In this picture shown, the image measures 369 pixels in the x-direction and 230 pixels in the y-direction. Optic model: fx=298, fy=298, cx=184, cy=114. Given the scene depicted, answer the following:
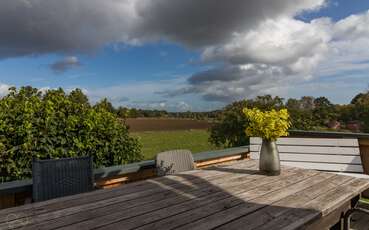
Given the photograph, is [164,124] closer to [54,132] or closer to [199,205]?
[54,132]

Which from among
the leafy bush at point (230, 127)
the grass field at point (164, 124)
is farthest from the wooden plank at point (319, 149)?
the grass field at point (164, 124)

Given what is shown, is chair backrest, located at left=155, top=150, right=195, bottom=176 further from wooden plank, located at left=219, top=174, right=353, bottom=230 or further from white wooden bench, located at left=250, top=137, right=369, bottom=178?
white wooden bench, located at left=250, top=137, right=369, bottom=178

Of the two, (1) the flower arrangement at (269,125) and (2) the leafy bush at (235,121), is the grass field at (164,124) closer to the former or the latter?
(2) the leafy bush at (235,121)

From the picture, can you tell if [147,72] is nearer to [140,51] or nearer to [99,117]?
[140,51]

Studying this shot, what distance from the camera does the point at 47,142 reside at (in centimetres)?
300

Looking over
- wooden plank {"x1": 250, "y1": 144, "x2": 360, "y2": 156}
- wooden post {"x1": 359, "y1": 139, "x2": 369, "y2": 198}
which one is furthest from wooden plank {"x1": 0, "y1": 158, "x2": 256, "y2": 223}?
wooden post {"x1": 359, "y1": 139, "x2": 369, "y2": 198}

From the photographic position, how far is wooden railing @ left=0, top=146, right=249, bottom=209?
213 centimetres

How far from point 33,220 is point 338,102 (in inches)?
354

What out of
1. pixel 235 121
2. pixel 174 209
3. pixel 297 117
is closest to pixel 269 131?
pixel 174 209

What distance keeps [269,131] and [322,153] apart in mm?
2209

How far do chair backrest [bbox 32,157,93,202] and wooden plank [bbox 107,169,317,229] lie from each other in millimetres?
1023

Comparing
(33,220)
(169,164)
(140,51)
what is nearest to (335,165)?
(169,164)

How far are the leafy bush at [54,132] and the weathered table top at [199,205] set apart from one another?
135cm

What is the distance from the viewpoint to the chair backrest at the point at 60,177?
2.08 metres
